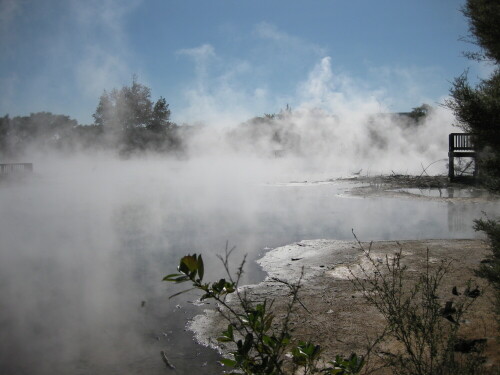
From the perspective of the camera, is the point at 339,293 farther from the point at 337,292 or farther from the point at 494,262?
the point at 494,262

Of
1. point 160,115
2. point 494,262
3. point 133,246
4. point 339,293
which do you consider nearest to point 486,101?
point 494,262

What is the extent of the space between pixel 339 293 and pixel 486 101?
2.81 m

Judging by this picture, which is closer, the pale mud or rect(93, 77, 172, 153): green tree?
the pale mud

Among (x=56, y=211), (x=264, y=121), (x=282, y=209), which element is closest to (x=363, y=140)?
(x=264, y=121)

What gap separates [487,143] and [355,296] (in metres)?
2.36

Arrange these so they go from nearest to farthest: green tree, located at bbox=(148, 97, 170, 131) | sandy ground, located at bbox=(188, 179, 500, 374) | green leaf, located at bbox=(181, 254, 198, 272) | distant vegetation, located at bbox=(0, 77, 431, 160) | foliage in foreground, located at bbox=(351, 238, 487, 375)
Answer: green leaf, located at bbox=(181, 254, 198, 272) < foliage in foreground, located at bbox=(351, 238, 487, 375) < sandy ground, located at bbox=(188, 179, 500, 374) < distant vegetation, located at bbox=(0, 77, 431, 160) < green tree, located at bbox=(148, 97, 170, 131)

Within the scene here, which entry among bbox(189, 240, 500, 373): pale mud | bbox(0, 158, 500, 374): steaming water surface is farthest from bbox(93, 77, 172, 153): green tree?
bbox(189, 240, 500, 373): pale mud

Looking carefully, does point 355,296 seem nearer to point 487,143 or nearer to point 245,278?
point 245,278

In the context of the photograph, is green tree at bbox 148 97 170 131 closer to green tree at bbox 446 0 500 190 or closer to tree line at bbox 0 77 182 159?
tree line at bbox 0 77 182 159

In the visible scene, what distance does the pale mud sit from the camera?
13.2 feet

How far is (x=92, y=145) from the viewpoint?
39500mm

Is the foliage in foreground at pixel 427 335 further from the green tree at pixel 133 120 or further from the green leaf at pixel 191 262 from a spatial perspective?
the green tree at pixel 133 120

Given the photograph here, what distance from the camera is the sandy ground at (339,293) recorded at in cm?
399

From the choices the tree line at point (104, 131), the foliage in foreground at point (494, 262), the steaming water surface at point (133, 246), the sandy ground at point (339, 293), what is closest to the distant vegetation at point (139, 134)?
the tree line at point (104, 131)
